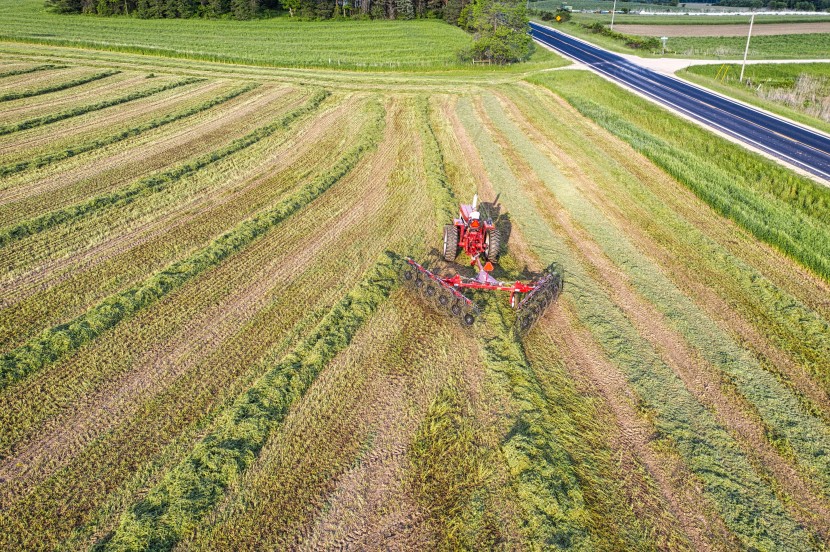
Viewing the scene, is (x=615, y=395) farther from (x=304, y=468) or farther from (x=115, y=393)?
(x=115, y=393)

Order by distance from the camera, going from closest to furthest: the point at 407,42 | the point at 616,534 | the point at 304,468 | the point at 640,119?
the point at 616,534, the point at 304,468, the point at 640,119, the point at 407,42

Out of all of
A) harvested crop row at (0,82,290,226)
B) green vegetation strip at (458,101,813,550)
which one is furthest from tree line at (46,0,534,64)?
green vegetation strip at (458,101,813,550)

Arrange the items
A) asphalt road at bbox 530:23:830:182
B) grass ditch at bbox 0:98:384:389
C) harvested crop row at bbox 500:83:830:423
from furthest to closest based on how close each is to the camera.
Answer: asphalt road at bbox 530:23:830:182 < harvested crop row at bbox 500:83:830:423 < grass ditch at bbox 0:98:384:389

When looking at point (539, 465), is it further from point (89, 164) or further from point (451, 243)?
point (89, 164)

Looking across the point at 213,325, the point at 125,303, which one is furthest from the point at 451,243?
the point at 125,303

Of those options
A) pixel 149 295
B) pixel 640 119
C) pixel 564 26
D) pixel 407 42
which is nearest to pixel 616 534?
pixel 149 295

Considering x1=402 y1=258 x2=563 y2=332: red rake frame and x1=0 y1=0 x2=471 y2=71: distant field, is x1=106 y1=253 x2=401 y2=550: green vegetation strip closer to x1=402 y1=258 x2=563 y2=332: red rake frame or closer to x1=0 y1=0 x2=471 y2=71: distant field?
x1=402 y1=258 x2=563 y2=332: red rake frame

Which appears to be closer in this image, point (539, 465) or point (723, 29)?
point (539, 465)
